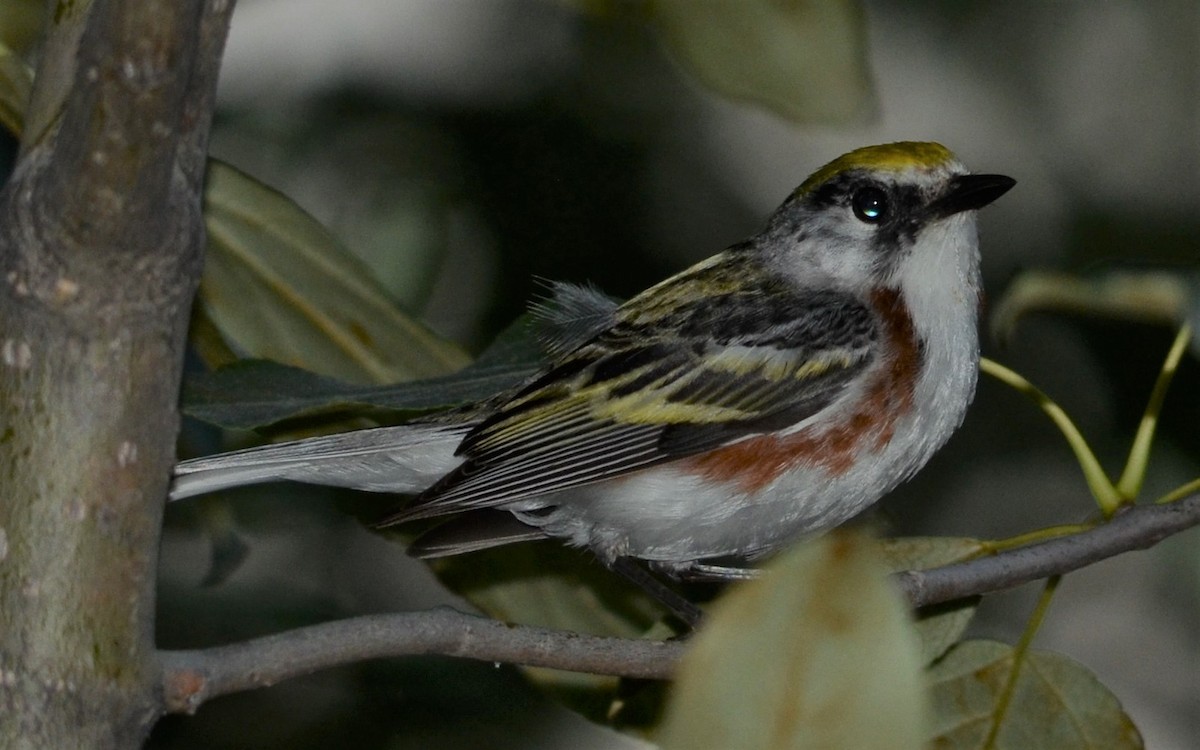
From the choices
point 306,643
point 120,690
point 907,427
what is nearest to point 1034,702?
point 907,427

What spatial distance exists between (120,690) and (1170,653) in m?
4.27

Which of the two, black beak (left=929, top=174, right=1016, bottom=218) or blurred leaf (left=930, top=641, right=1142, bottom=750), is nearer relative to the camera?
blurred leaf (left=930, top=641, right=1142, bottom=750)

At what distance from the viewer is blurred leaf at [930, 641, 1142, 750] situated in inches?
85.4

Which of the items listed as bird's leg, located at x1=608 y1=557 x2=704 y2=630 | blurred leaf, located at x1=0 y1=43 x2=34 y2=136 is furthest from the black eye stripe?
blurred leaf, located at x1=0 y1=43 x2=34 y2=136

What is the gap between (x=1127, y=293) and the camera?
226 centimetres

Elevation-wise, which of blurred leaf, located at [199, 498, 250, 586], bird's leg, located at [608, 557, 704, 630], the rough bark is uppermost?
the rough bark

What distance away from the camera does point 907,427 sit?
2.55 m

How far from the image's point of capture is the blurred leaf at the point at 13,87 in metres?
2.17

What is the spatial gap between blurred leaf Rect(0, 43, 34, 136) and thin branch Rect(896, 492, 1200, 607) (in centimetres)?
153

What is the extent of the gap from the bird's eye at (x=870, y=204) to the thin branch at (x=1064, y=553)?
0.85 metres

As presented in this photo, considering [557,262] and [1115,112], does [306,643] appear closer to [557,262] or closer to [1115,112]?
[557,262]

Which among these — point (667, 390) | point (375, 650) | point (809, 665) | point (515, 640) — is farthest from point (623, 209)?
point (809, 665)

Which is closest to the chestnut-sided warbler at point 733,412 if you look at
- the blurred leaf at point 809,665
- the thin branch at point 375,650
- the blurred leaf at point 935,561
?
the blurred leaf at point 935,561

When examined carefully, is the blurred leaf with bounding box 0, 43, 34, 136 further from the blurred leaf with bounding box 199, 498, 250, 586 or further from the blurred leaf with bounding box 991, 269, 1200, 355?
the blurred leaf with bounding box 991, 269, 1200, 355
